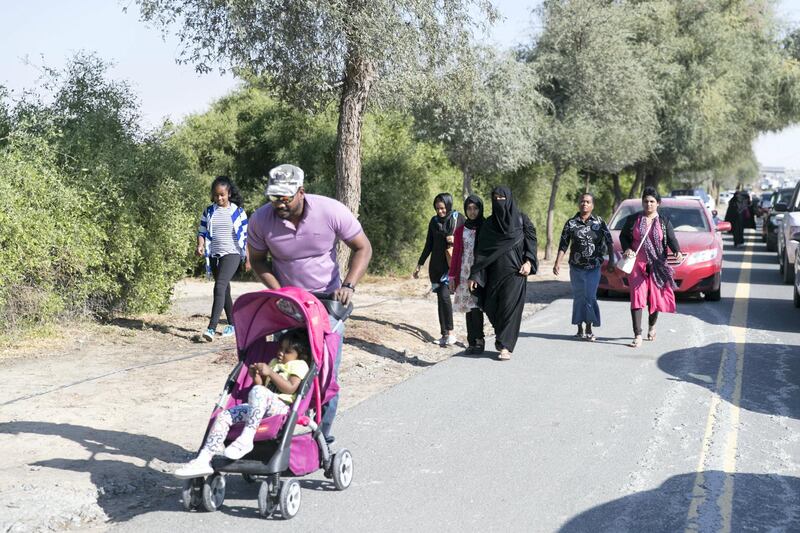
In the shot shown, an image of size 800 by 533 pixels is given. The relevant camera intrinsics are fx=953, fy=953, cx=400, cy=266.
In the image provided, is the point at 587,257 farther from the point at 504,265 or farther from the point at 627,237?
the point at 504,265

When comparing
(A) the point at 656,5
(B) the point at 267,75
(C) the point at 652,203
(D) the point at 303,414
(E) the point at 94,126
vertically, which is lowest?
(D) the point at 303,414

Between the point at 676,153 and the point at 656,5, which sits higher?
the point at 656,5

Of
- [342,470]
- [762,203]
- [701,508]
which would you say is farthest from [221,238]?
[762,203]

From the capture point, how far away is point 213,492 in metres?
5.34

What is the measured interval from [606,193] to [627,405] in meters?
35.8

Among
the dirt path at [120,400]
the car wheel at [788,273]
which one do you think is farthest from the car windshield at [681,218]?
the dirt path at [120,400]

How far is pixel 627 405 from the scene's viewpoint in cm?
818

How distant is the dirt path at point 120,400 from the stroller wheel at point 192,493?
25 cm

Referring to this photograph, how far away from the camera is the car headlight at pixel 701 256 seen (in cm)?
1587

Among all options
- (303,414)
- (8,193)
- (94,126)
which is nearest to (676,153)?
(94,126)

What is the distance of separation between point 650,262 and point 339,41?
476 centimetres

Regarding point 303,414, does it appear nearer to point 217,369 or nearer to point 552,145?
point 217,369

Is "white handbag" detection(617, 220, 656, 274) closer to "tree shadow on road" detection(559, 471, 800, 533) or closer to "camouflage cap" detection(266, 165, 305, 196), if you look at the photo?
"tree shadow on road" detection(559, 471, 800, 533)

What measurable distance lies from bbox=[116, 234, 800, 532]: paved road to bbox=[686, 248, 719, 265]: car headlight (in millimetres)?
4515
